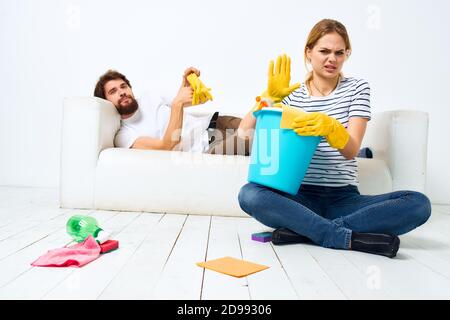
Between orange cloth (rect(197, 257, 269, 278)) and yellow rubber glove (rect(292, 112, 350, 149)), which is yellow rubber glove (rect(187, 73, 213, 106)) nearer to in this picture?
yellow rubber glove (rect(292, 112, 350, 149))

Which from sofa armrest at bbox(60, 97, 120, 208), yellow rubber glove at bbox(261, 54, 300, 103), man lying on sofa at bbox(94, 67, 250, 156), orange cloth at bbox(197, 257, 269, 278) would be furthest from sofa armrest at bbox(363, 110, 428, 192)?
sofa armrest at bbox(60, 97, 120, 208)

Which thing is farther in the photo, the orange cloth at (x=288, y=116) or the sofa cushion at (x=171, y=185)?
the sofa cushion at (x=171, y=185)

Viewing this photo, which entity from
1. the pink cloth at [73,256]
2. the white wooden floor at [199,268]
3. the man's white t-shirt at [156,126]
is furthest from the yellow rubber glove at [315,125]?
the man's white t-shirt at [156,126]

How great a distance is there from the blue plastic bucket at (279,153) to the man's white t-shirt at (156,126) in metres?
0.81

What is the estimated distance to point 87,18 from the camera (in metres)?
2.80

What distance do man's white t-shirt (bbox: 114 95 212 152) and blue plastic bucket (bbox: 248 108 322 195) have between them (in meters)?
0.81

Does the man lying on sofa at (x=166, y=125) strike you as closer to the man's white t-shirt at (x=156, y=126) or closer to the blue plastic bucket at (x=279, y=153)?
the man's white t-shirt at (x=156, y=126)

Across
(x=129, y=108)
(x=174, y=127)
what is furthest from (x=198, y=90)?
(x=129, y=108)

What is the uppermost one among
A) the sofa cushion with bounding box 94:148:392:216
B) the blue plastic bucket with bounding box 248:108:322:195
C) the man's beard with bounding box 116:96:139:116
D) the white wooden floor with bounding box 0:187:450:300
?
the man's beard with bounding box 116:96:139:116

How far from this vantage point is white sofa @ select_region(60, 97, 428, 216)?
1861 mm

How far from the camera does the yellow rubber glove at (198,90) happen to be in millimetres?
1770

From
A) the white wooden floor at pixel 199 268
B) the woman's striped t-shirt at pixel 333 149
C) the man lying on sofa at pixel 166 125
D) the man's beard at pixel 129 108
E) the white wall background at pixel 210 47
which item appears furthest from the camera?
the white wall background at pixel 210 47
